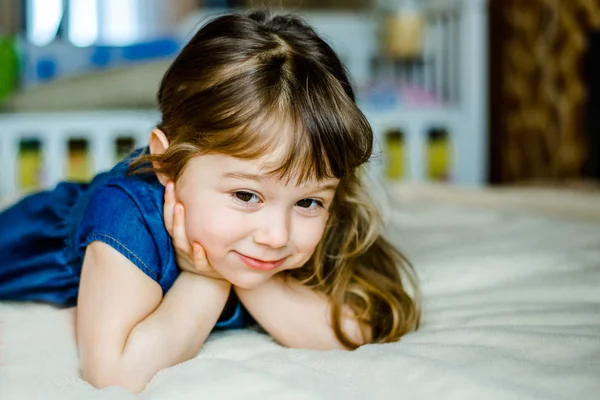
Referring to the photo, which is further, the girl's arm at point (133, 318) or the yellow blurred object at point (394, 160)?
the yellow blurred object at point (394, 160)

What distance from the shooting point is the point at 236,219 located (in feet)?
2.28

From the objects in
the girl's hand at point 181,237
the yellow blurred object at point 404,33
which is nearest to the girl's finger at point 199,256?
the girl's hand at point 181,237

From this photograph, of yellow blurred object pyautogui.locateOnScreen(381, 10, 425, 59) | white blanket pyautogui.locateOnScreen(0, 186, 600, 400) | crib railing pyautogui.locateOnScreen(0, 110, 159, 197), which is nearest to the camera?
white blanket pyautogui.locateOnScreen(0, 186, 600, 400)

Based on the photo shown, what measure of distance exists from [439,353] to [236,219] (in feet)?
0.80

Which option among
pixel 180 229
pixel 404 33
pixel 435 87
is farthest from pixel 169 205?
pixel 435 87

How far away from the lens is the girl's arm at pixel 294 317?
81 cm

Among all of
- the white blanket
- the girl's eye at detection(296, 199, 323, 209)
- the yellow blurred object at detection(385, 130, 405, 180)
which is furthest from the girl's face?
the yellow blurred object at detection(385, 130, 405, 180)

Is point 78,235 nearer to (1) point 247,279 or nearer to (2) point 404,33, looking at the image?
(1) point 247,279

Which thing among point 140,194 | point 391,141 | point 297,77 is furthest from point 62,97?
point 297,77

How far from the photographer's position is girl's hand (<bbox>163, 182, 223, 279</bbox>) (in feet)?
2.45

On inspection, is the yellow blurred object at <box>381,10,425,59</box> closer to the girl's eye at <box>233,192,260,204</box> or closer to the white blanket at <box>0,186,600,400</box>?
the white blanket at <box>0,186,600,400</box>

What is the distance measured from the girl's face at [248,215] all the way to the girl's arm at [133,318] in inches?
2.1

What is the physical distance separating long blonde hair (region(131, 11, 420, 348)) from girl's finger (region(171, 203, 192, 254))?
37 millimetres

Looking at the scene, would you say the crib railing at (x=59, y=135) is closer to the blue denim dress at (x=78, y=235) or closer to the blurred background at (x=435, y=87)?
the blurred background at (x=435, y=87)
